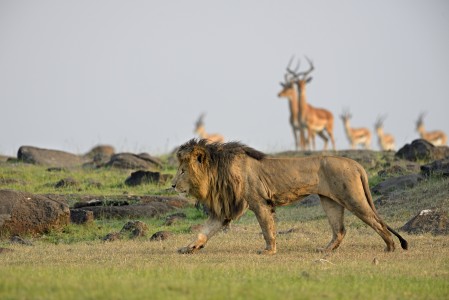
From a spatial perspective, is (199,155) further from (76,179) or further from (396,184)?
(76,179)

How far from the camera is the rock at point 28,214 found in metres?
14.0

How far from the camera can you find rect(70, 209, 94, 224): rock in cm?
1491

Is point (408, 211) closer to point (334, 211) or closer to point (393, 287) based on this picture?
point (334, 211)

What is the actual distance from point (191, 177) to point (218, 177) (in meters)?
0.35

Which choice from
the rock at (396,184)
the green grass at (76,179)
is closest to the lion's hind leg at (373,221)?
the rock at (396,184)

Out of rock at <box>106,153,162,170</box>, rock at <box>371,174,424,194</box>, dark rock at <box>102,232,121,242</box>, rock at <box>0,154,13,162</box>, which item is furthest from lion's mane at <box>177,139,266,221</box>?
rock at <box>0,154,13,162</box>

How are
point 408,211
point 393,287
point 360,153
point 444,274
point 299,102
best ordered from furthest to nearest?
point 299,102 < point 360,153 < point 408,211 < point 444,274 < point 393,287

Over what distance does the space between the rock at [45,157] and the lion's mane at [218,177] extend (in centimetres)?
1197

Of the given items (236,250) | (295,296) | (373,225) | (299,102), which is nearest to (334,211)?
(373,225)

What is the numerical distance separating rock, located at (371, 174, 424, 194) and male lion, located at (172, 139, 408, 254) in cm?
578

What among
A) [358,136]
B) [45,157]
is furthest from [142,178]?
[358,136]

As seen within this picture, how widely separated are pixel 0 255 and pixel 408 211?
7.16 meters

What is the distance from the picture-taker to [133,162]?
22.8m

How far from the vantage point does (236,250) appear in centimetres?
1181
